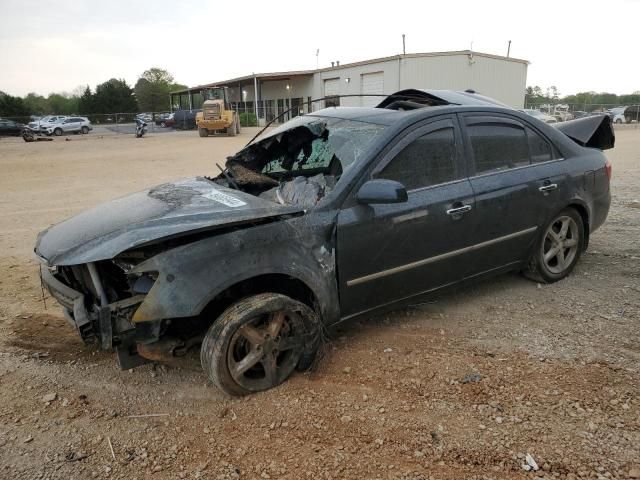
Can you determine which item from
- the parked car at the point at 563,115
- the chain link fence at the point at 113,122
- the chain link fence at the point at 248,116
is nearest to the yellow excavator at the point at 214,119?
the chain link fence at the point at 248,116

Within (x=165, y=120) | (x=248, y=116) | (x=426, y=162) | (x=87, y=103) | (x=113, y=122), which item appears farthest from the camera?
(x=87, y=103)

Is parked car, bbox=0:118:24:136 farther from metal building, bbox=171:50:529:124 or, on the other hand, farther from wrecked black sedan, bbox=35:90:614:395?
wrecked black sedan, bbox=35:90:614:395

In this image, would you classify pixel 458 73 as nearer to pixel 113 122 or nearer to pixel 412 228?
pixel 412 228

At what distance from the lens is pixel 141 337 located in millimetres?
2699

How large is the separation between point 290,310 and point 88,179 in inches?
412

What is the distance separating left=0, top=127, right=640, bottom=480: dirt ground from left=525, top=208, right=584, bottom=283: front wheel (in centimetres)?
15

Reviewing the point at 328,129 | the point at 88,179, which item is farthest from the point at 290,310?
the point at 88,179

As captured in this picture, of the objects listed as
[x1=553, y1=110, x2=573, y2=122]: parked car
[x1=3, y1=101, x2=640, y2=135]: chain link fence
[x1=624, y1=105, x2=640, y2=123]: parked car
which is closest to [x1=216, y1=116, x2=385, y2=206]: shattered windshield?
[x1=3, y1=101, x2=640, y2=135]: chain link fence

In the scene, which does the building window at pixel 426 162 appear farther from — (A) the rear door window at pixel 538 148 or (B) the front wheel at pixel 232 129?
Answer: (B) the front wheel at pixel 232 129

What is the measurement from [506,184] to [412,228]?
1038mm

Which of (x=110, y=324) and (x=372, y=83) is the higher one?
(x=372, y=83)

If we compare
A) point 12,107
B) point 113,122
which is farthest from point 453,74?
point 12,107

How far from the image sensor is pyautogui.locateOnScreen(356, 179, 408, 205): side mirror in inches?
118

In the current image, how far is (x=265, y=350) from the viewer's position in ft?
9.55
